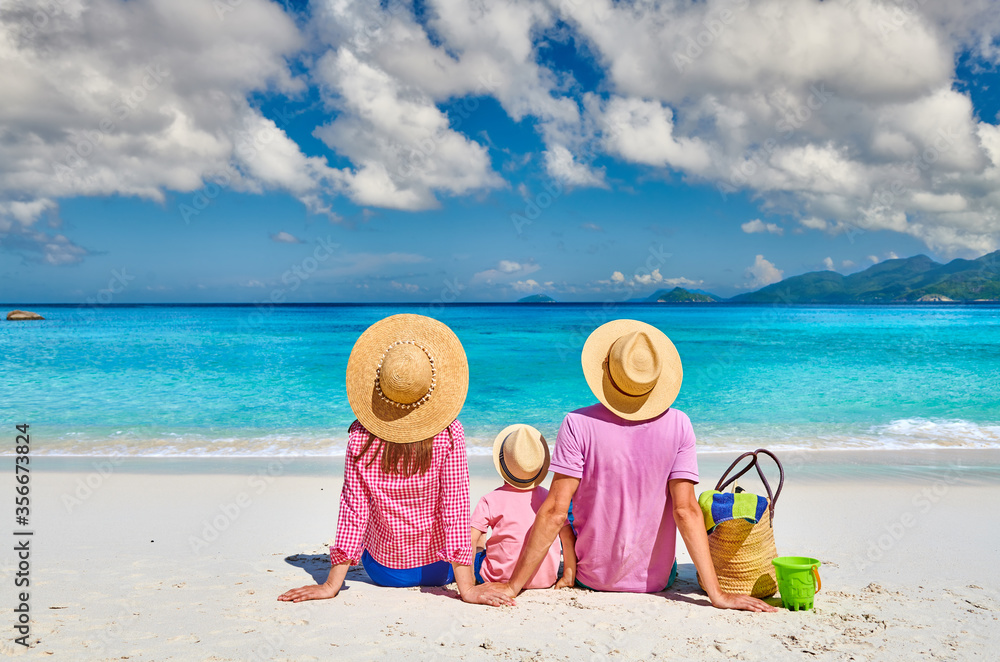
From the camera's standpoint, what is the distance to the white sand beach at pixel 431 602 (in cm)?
283

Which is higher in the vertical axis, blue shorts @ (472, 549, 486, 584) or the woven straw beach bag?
the woven straw beach bag

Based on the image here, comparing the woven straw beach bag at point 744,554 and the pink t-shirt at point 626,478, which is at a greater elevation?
the pink t-shirt at point 626,478

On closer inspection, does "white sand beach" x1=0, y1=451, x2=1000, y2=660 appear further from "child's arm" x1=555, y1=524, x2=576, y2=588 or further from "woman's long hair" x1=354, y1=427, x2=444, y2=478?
"woman's long hair" x1=354, y1=427, x2=444, y2=478

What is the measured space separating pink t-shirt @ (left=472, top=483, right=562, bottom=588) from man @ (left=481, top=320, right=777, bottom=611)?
131 millimetres

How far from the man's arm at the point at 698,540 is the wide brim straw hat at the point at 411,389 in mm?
1293

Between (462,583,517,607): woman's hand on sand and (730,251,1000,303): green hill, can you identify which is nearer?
(462,583,517,607): woman's hand on sand

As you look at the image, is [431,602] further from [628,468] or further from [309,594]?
[628,468]

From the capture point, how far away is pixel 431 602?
11.0 ft

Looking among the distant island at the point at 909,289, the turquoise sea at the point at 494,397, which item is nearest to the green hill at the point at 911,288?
the distant island at the point at 909,289

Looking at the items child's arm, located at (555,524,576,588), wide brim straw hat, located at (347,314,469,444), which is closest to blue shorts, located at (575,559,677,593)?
child's arm, located at (555,524,576,588)

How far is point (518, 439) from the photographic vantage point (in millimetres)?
3402
